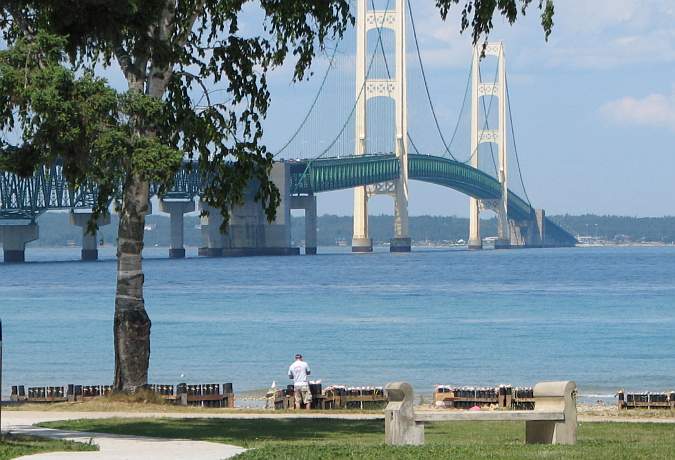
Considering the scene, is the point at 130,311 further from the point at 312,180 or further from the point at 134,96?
the point at 312,180

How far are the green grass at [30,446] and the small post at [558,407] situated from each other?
418 centimetres

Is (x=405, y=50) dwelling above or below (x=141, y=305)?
above

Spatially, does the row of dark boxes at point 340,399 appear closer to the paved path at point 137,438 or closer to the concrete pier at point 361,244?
the paved path at point 137,438

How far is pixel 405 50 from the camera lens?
13712 centimetres

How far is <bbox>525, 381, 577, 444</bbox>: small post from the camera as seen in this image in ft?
47.8

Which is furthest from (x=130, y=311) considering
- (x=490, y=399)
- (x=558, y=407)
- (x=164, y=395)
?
(x=558, y=407)

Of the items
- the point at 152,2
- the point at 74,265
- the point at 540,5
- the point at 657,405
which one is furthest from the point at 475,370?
the point at 74,265

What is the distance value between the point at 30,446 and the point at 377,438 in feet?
12.9

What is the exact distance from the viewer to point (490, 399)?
24844 millimetres

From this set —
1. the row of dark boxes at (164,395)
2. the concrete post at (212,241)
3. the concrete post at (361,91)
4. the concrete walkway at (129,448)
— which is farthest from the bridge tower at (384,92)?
the concrete walkway at (129,448)

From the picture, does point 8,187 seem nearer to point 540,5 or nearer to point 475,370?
point 475,370

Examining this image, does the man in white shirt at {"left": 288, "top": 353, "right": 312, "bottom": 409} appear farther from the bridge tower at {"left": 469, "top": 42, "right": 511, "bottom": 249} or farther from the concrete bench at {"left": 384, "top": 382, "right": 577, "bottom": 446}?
the bridge tower at {"left": 469, "top": 42, "right": 511, "bottom": 249}

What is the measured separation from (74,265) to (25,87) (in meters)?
140

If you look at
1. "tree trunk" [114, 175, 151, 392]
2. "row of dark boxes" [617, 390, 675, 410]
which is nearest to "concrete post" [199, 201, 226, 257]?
"row of dark boxes" [617, 390, 675, 410]
